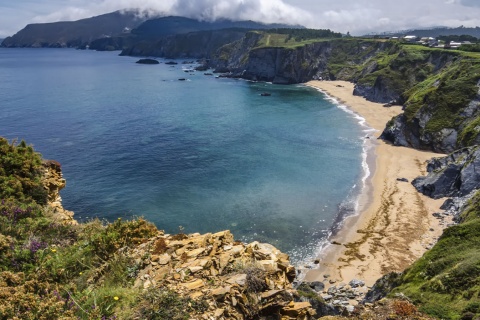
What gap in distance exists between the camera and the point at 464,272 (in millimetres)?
21219

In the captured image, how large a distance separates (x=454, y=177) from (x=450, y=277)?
34.4 meters

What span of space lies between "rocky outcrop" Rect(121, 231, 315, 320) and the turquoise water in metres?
16.7

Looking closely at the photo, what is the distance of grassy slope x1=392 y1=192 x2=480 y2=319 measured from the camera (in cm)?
1844

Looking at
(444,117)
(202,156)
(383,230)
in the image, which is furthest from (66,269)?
(444,117)

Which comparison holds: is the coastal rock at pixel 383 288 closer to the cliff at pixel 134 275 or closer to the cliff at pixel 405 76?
the cliff at pixel 134 275

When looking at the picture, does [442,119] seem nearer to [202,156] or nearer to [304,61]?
[202,156]

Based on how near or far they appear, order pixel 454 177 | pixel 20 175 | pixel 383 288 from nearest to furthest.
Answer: pixel 20 175, pixel 383 288, pixel 454 177

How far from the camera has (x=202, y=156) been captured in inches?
2692

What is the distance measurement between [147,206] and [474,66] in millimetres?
80167

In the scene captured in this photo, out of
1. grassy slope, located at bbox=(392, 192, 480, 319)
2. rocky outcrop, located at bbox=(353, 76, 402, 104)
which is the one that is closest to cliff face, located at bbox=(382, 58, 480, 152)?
rocky outcrop, located at bbox=(353, 76, 402, 104)

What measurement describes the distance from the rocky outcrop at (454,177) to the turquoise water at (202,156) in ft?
36.0

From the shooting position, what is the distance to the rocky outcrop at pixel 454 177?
47.3 metres

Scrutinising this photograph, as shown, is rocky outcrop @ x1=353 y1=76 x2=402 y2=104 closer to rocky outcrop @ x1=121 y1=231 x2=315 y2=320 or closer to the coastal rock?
the coastal rock

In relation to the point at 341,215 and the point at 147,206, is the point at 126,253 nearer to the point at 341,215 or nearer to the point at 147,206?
the point at 147,206
